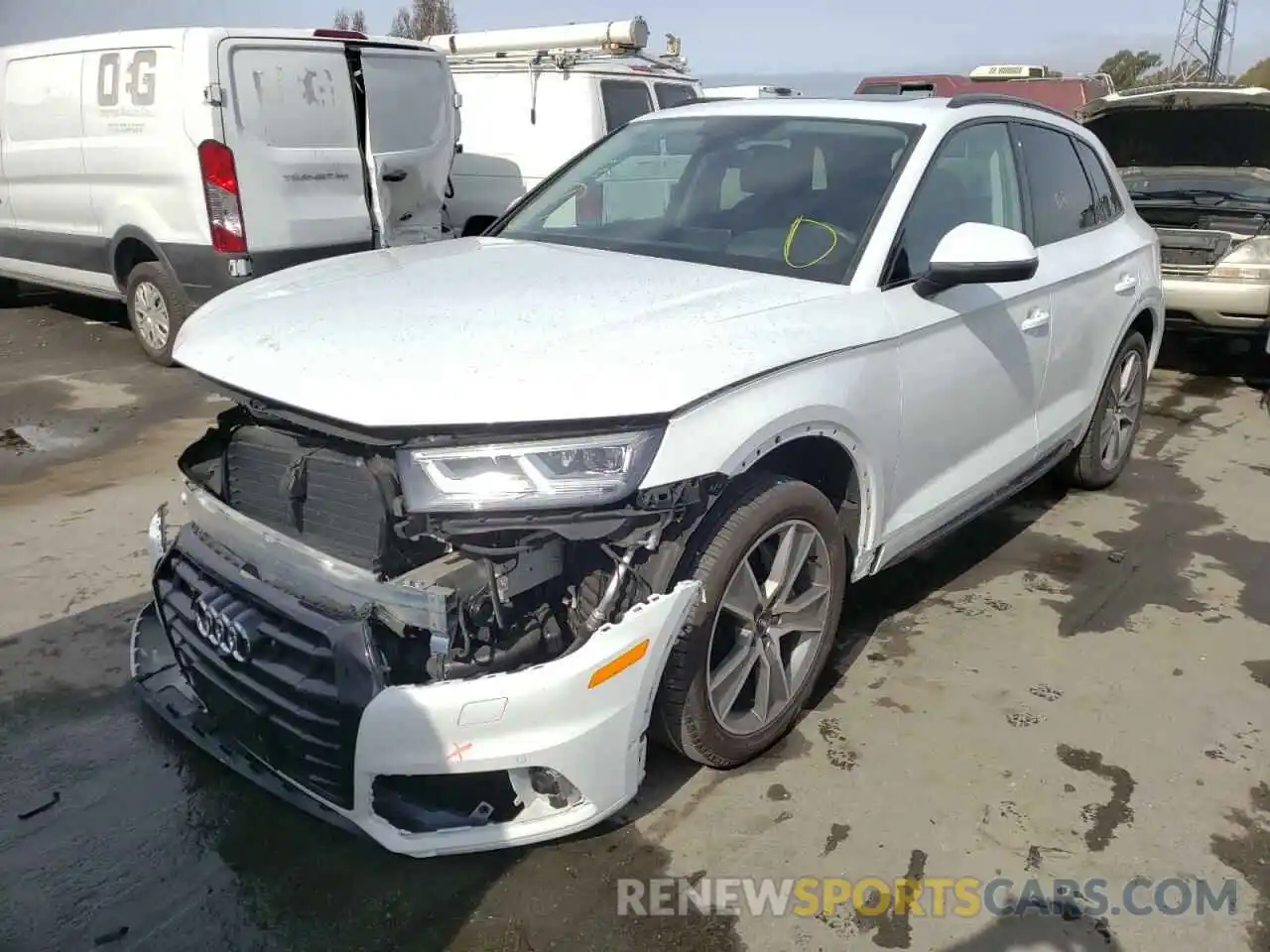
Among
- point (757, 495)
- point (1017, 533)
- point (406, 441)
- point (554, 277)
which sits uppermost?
point (554, 277)

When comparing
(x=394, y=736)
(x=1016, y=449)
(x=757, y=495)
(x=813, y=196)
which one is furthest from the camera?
(x=1016, y=449)

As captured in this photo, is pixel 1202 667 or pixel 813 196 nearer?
pixel 813 196

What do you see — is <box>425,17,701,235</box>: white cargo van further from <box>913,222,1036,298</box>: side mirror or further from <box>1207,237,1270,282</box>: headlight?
<box>913,222,1036,298</box>: side mirror

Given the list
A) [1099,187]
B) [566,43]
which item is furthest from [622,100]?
[1099,187]

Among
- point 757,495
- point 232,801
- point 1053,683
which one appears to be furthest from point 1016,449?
point 232,801

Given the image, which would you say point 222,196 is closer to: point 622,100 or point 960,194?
point 622,100

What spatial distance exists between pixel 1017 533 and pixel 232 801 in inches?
135

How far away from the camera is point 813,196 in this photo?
3.21 metres

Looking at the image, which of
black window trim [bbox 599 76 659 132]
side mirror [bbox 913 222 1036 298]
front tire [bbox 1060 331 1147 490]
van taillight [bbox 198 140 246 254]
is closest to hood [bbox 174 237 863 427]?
side mirror [bbox 913 222 1036 298]

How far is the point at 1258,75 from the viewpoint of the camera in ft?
159

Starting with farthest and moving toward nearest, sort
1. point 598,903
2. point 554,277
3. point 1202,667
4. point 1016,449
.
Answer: point 1016,449 < point 1202,667 < point 554,277 < point 598,903

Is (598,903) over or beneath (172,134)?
beneath

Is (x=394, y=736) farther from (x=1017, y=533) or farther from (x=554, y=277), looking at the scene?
(x=1017, y=533)

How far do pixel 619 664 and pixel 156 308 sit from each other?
233 inches
